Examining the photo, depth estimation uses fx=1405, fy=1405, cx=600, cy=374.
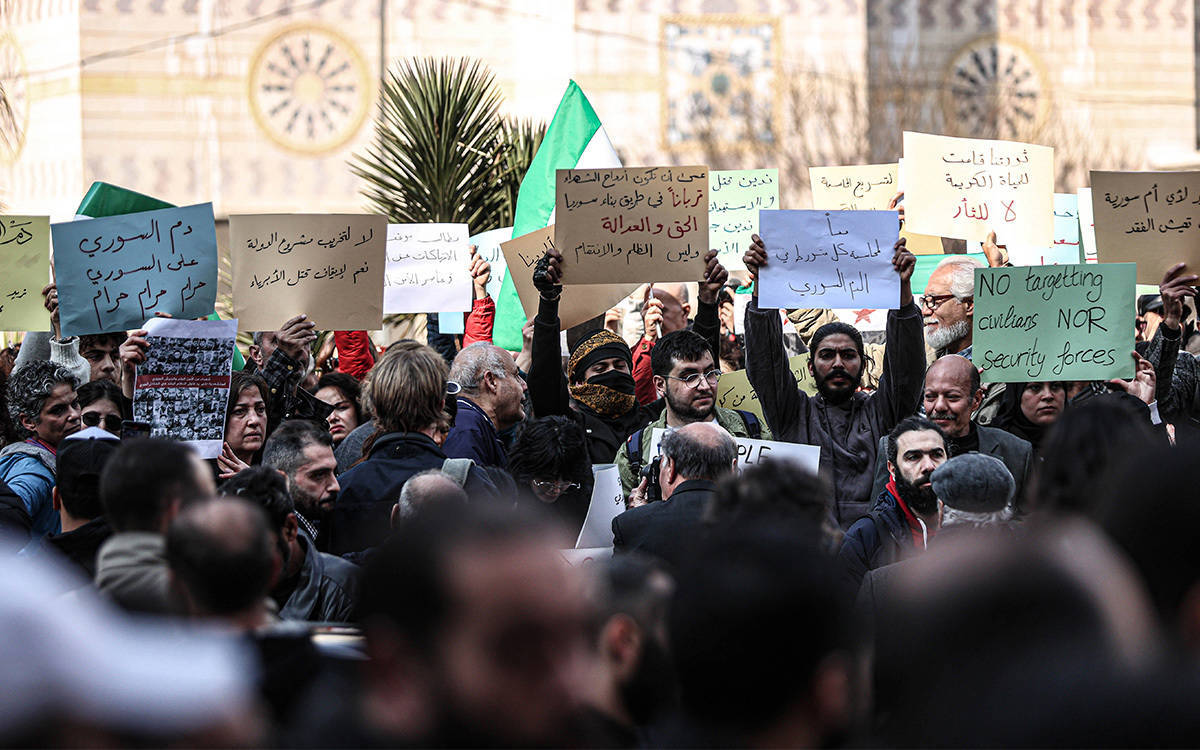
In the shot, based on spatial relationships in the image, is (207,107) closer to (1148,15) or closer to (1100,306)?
(1148,15)

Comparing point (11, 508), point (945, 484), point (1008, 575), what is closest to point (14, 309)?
point (11, 508)

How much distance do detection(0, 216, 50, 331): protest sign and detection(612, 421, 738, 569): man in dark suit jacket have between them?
3.32m

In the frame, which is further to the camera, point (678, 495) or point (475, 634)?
point (678, 495)

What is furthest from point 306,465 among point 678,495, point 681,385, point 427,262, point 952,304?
point 427,262

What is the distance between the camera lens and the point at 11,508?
14.8 ft

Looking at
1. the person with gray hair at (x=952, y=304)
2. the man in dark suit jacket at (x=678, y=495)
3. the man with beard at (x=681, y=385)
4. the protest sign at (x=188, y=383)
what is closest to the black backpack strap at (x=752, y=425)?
the man with beard at (x=681, y=385)

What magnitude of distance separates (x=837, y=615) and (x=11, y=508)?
11.2ft

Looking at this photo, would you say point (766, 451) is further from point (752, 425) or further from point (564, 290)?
point (564, 290)

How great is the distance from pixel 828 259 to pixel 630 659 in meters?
3.54

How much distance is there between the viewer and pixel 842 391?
18.6ft

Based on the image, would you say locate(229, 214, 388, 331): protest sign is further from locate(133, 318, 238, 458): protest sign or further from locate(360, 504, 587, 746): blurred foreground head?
locate(360, 504, 587, 746): blurred foreground head

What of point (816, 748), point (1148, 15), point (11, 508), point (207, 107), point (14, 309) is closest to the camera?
point (816, 748)

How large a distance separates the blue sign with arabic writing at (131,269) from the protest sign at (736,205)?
3.14m

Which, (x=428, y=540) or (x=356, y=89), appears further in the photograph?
(x=356, y=89)
